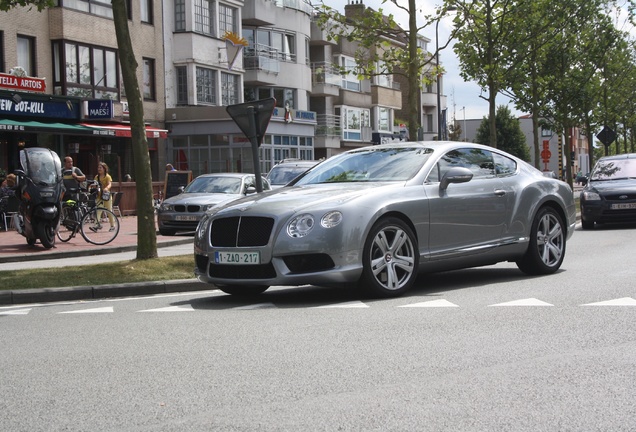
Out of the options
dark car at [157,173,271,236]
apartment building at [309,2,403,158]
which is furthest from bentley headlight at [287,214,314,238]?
apartment building at [309,2,403,158]

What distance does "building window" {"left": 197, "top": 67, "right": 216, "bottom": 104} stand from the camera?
46.4 meters

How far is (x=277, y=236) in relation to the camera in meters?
9.30

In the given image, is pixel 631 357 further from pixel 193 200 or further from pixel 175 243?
pixel 193 200

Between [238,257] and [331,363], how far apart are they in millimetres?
3320

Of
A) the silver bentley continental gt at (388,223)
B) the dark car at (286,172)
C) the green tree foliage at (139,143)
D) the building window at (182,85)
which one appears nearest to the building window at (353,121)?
the building window at (182,85)

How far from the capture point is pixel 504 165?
38.2 feet

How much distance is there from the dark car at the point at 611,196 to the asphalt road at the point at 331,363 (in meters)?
11.2

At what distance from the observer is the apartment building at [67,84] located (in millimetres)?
33062

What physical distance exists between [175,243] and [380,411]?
17.6 meters

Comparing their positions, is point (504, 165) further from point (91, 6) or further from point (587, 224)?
point (91, 6)

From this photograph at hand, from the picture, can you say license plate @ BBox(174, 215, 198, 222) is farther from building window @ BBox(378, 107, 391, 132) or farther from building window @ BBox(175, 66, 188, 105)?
building window @ BBox(378, 107, 391, 132)

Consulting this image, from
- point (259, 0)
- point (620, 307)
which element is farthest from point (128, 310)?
point (259, 0)

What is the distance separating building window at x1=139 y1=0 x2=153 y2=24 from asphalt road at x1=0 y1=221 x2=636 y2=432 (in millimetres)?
34018

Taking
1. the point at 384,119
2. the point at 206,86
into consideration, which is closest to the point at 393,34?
the point at 206,86
